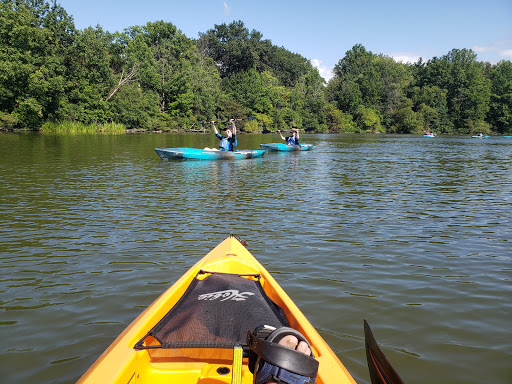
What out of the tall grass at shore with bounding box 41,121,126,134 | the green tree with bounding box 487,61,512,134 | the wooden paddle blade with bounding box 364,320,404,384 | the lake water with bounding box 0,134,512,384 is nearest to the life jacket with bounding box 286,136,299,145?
the lake water with bounding box 0,134,512,384

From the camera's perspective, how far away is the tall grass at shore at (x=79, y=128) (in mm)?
34031

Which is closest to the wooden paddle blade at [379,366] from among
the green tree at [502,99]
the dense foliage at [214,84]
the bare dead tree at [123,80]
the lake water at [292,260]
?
the lake water at [292,260]

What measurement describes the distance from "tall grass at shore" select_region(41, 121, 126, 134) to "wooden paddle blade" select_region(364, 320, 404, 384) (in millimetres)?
37298

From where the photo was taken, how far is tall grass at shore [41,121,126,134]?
34031mm

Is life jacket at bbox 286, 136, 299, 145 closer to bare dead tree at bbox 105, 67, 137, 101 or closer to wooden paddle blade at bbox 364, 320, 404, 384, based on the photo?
wooden paddle blade at bbox 364, 320, 404, 384

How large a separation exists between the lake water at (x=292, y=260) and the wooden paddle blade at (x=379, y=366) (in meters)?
1.00

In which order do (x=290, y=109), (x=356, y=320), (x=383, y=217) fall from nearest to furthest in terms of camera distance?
(x=356, y=320), (x=383, y=217), (x=290, y=109)

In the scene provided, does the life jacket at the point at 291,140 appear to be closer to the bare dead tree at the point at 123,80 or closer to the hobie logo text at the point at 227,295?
the hobie logo text at the point at 227,295

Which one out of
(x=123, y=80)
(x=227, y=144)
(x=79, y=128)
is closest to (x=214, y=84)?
Answer: (x=123, y=80)

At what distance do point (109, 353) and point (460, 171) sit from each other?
48.2 feet

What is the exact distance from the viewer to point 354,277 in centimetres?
448

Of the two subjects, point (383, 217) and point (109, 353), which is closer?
point (109, 353)

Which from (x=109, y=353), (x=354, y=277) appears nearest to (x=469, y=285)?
(x=354, y=277)

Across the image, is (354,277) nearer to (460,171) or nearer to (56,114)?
(460,171)
